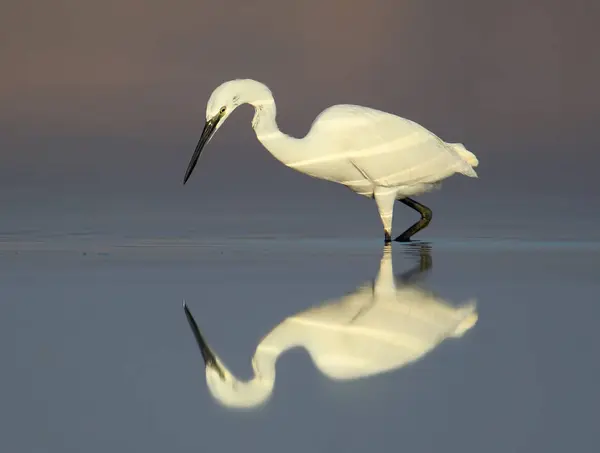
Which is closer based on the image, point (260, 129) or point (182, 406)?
point (182, 406)

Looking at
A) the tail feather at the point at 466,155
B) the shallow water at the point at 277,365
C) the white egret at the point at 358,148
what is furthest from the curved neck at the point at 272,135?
the shallow water at the point at 277,365

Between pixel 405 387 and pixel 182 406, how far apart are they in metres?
0.95

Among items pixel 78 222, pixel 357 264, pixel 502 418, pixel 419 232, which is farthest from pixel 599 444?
pixel 78 222

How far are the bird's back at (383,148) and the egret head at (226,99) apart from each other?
619mm

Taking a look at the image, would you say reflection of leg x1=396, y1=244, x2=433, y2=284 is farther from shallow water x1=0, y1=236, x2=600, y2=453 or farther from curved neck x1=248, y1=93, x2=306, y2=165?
curved neck x1=248, y1=93, x2=306, y2=165

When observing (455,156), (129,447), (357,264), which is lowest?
(129,447)

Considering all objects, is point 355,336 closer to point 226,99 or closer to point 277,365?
point 277,365

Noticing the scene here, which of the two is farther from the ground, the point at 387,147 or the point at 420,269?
the point at 387,147

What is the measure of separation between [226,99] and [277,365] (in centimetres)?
571

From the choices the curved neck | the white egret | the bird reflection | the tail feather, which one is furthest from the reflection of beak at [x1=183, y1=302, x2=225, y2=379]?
the tail feather

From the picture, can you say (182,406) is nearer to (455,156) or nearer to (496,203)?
(455,156)

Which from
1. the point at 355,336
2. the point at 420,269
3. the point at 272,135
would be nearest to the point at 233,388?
the point at 355,336

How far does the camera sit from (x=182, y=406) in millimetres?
5395

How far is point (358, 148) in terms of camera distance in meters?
12.3
